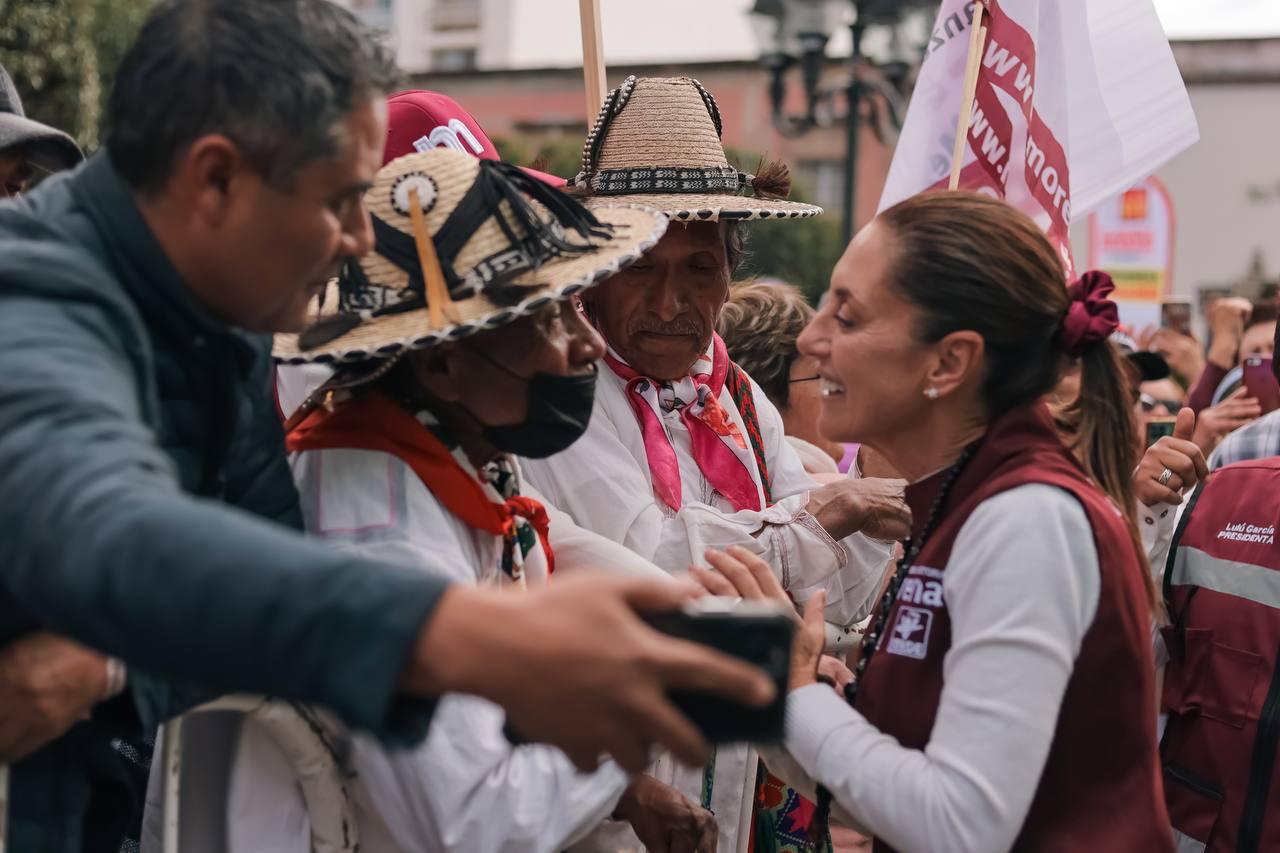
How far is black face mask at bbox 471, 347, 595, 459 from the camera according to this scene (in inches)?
84.0

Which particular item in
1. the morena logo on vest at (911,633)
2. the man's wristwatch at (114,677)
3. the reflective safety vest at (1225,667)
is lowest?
the reflective safety vest at (1225,667)

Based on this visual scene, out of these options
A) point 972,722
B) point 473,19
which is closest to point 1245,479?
point 972,722

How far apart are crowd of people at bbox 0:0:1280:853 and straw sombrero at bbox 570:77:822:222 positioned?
1 cm

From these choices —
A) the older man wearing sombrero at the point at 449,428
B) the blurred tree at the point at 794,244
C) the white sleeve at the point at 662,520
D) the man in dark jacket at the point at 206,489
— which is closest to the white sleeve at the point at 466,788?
the older man wearing sombrero at the point at 449,428

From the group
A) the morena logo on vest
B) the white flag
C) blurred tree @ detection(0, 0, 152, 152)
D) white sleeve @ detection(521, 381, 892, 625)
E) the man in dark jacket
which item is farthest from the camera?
blurred tree @ detection(0, 0, 152, 152)

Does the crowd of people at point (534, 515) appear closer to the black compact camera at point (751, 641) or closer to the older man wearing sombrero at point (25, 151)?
the black compact camera at point (751, 641)

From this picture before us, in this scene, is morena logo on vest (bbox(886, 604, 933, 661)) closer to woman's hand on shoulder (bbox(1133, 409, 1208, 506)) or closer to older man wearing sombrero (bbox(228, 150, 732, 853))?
older man wearing sombrero (bbox(228, 150, 732, 853))

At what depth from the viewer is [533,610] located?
113 cm

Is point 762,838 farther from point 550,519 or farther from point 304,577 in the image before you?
point 304,577

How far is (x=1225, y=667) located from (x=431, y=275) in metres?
1.98

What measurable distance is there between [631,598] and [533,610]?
0.34 feet

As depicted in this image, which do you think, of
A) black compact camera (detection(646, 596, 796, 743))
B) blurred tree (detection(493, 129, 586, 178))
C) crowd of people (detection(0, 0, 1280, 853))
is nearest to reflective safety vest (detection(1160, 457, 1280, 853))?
crowd of people (detection(0, 0, 1280, 853))

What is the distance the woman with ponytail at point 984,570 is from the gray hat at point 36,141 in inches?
83.3

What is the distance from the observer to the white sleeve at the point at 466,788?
1.85 metres
